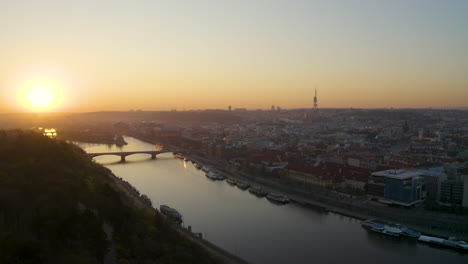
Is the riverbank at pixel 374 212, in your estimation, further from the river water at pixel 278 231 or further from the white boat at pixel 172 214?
the white boat at pixel 172 214

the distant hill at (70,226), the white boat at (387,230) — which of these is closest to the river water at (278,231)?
the white boat at (387,230)

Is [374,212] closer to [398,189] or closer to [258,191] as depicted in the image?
[398,189]

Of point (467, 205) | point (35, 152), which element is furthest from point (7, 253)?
point (467, 205)

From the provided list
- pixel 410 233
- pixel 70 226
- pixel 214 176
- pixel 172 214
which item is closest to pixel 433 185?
pixel 410 233

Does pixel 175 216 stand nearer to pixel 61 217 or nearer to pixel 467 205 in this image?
pixel 61 217

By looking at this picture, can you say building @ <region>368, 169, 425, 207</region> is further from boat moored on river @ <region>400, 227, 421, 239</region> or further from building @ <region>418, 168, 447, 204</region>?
boat moored on river @ <region>400, 227, 421, 239</region>
